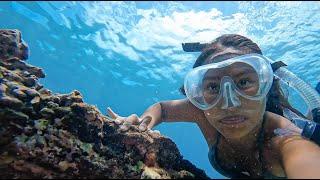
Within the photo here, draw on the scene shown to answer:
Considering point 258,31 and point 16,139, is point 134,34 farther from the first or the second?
point 16,139

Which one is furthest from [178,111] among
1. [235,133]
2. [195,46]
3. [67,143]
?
[67,143]

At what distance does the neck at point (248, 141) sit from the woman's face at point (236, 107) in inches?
4.6

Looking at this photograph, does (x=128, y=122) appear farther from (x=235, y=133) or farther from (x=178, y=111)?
(x=178, y=111)

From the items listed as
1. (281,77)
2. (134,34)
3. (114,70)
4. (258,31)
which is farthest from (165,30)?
(281,77)

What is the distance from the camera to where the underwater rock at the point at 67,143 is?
2.47 meters

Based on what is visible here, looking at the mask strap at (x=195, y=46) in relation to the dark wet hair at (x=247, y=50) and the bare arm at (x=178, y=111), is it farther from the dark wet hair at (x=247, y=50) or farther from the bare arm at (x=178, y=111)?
the bare arm at (x=178, y=111)

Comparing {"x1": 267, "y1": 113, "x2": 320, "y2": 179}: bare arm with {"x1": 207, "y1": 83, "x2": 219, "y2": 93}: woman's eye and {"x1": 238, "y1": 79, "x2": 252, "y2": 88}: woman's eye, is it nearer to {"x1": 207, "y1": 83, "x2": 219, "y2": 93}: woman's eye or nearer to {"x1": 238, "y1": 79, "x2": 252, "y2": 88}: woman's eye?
{"x1": 238, "y1": 79, "x2": 252, "y2": 88}: woman's eye

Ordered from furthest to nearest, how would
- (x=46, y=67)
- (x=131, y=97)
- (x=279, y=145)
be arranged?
(x=131, y=97) → (x=46, y=67) → (x=279, y=145)

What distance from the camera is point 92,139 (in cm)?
280

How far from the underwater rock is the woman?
0.84ft

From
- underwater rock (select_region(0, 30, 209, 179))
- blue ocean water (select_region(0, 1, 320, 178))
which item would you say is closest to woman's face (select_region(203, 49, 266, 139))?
underwater rock (select_region(0, 30, 209, 179))

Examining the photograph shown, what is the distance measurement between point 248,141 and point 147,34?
17.1m

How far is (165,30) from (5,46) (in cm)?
1626

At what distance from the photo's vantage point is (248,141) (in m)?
3.88
